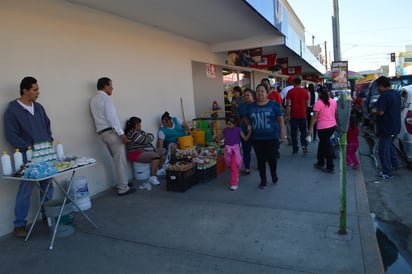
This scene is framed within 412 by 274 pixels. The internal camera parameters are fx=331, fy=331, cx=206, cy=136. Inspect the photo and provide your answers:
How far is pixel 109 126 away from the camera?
213 inches

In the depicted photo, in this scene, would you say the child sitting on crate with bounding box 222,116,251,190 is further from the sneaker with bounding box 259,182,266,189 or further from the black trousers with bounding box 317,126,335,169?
the black trousers with bounding box 317,126,335,169

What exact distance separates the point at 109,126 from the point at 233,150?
83.2 inches

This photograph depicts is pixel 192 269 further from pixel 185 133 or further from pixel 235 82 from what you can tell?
pixel 235 82

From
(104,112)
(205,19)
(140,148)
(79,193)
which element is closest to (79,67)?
(104,112)

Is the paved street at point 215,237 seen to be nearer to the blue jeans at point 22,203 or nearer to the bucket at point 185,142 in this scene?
the blue jeans at point 22,203

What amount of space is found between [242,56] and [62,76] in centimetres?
663

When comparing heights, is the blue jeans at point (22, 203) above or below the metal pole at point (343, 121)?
below

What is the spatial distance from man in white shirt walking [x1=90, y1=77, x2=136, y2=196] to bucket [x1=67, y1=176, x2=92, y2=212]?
686mm

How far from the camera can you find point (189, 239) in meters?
3.86

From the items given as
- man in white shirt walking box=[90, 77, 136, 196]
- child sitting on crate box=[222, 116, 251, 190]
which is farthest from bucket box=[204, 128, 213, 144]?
man in white shirt walking box=[90, 77, 136, 196]

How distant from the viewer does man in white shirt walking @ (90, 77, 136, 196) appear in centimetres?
523

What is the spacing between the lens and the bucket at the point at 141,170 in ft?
21.2

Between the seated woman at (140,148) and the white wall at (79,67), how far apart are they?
0.30m

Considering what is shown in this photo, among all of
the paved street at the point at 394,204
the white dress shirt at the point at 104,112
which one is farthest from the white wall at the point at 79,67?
the paved street at the point at 394,204
